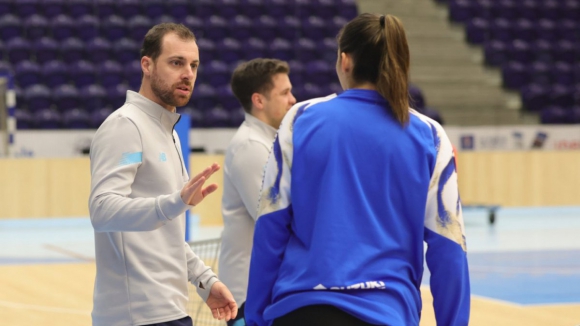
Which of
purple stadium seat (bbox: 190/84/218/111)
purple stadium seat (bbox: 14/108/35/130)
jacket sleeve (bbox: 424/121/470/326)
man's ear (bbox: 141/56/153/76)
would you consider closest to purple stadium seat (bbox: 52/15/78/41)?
purple stadium seat (bbox: 14/108/35/130)

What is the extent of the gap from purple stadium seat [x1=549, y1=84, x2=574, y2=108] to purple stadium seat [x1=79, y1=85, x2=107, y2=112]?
8876 mm

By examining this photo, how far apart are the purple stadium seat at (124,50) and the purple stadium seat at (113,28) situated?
0.22 meters

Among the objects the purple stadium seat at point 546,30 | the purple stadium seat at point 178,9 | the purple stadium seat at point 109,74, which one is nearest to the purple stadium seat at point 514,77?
the purple stadium seat at point 546,30

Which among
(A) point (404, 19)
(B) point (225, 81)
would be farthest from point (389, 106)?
(A) point (404, 19)

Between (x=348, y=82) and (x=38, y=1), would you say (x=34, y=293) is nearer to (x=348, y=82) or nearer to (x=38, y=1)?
(x=348, y=82)

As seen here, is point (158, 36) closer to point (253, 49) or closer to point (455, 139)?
point (455, 139)

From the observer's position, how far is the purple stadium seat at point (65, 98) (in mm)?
15156

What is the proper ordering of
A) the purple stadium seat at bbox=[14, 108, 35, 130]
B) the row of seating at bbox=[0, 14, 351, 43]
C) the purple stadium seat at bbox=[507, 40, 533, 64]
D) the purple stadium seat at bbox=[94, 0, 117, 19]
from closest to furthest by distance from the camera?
the purple stadium seat at bbox=[14, 108, 35, 130] → the row of seating at bbox=[0, 14, 351, 43] → the purple stadium seat at bbox=[94, 0, 117, 19] → the purple stadium seat at bbox=[507, 40, 533, 64]

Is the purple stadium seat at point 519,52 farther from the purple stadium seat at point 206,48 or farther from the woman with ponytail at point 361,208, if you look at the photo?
the woman with ponytail at point 361,208

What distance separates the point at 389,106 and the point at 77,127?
43.1 ft

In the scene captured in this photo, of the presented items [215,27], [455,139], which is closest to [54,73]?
[215,27]

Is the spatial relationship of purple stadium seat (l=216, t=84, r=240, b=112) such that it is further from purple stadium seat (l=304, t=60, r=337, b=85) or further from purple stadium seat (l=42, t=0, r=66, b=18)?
purple stadium seat (l=42, t=0, r=66, b=18)

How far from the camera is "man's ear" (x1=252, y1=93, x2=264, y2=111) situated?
3.84 metres

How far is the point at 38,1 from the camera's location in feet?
53.7
